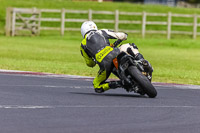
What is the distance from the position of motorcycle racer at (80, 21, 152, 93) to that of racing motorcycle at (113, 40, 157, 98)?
9.6 inches

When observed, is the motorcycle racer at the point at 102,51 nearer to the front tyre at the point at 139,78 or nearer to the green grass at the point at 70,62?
the front tyre at the point at 139,78

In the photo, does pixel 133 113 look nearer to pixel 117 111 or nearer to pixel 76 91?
pixel 117 111

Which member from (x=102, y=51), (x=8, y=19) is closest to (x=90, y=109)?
(x=102, y=51)

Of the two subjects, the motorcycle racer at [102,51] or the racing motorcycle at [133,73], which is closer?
the racing motorcycle at [133,73]

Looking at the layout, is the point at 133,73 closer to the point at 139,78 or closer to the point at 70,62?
the point at 139,78

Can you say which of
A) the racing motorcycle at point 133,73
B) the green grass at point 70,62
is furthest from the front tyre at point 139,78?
the green grass at point 70,62

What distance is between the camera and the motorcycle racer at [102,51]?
12461 millimetres

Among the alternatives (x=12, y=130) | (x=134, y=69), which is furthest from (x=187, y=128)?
(x=134, y=69)

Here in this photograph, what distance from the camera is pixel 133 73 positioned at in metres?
11.8

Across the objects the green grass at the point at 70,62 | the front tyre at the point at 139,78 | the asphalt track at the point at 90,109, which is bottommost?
the green grass at the point at 70,62

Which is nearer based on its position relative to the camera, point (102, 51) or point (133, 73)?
point (133, 73)

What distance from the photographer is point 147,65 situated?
12250 mm

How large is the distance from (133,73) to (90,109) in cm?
171

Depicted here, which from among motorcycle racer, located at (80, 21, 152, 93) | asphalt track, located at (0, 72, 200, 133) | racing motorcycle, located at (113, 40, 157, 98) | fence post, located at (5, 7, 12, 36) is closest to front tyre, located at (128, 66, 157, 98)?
racing motorcycle, located at (113, 40, 157, 98)
